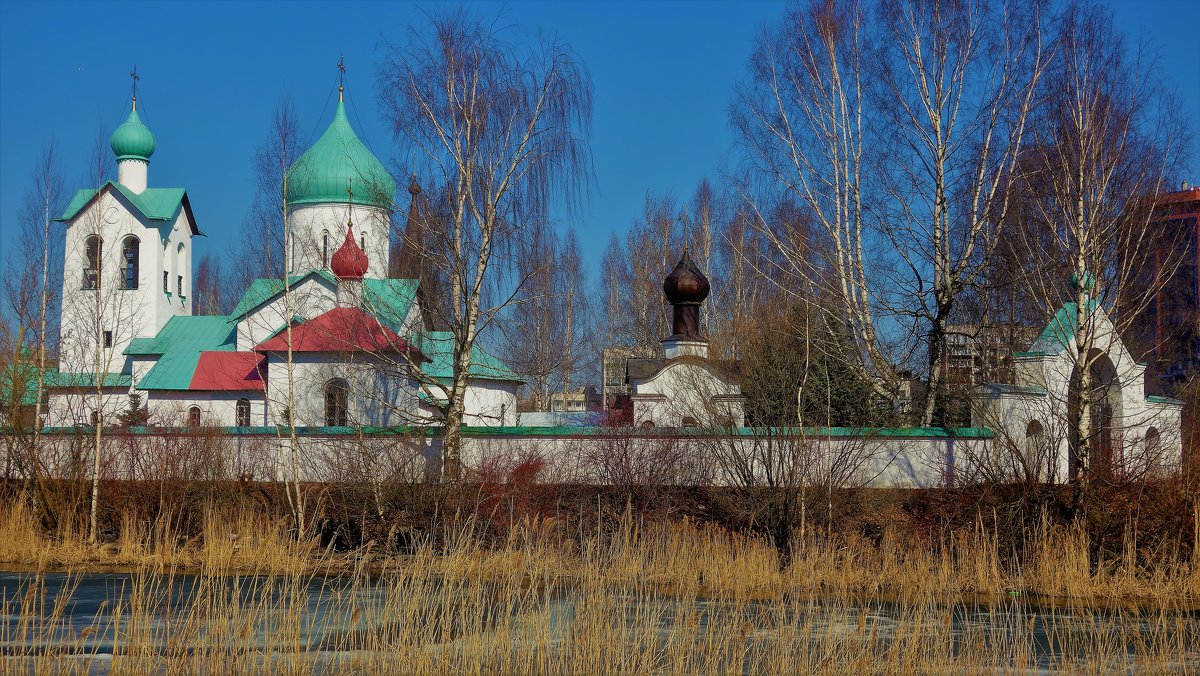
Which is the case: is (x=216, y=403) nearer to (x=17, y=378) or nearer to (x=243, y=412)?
(x=243, y=412)

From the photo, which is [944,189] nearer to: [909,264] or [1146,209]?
[909,264]

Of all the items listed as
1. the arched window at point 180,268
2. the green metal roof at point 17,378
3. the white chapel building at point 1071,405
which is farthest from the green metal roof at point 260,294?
the white chapel building at point 1071,405

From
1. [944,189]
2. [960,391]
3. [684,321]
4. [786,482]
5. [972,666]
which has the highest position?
[944,189]

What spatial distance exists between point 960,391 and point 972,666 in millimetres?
10391

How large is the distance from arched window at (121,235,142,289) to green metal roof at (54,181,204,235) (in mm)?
1048

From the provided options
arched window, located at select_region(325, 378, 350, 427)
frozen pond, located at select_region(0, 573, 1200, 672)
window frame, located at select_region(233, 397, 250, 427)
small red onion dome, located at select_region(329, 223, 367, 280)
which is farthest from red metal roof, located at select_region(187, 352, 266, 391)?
frozen pond, located at select_region(0, 573, 1200, 672)

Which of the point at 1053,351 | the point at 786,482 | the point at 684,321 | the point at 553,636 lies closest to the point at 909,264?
the point at 1053,351

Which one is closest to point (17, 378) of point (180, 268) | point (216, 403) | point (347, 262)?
point (347, 262)

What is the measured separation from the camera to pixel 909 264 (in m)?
17.7

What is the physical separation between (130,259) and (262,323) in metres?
7.31

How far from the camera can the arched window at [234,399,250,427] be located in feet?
A: 90.9

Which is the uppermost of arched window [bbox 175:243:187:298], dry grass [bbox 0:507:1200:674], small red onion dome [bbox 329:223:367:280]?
arched window [bbox 175:243:187:298]

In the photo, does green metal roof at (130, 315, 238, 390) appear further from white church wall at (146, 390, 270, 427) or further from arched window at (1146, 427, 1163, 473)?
arched window at (1146, 427, 1163, 473)

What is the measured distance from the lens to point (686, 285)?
77.7 ft
